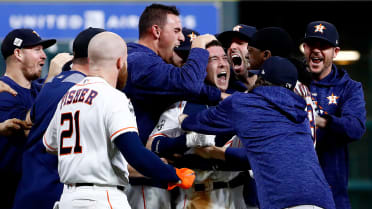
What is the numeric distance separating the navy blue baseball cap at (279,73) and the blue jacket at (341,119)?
3.03 feet

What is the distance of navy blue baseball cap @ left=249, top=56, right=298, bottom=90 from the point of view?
3.90 metres

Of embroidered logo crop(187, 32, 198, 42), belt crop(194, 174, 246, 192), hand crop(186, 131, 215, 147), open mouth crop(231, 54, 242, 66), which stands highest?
embroidered logo crop(187, 32, 198, 42)

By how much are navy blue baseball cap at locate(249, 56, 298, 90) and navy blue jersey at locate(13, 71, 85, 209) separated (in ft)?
3.98

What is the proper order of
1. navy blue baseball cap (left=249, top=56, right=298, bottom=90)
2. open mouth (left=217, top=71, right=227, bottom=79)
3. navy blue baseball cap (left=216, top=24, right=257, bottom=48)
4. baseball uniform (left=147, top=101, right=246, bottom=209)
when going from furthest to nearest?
navy blue baseball cap (left=216, top=24, right=257, bottom=48)
open mouth (left=217, top=71, right=227, bottom=79)
baseball uniform (left=147, top=101, right=246, bottom=209)
navy blue baseball cap (left=249, top=56, right=298, bottom=90)

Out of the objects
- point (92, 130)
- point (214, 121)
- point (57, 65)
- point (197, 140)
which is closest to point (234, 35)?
point (197, 140)

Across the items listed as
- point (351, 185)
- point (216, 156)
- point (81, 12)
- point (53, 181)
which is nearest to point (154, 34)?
point (216, 156)

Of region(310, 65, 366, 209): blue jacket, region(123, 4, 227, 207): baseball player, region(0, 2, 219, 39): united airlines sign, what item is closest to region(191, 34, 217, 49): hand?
region(123, 4, 227, 207): baseball player

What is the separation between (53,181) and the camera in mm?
4094

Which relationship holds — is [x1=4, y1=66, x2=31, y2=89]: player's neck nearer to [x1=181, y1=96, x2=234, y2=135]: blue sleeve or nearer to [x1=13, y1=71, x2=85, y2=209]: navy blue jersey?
[x1=13, y1=71, x2=85, y2=209]: navy blue jersey

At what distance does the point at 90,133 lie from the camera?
11.1 ft

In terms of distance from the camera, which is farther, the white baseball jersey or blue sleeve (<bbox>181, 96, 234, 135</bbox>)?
blue sleeve (<bbox>181, 96, 234, 135</bbox>)

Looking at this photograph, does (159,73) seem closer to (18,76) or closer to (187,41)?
(187,41)

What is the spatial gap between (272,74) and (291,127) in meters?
0.37

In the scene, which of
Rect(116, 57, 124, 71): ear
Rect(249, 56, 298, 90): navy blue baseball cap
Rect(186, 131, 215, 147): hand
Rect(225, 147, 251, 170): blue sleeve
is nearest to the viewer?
Rect(116, 57, 124, 71): ear
